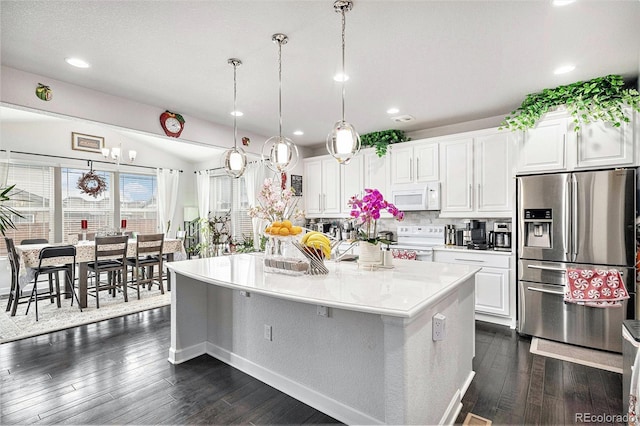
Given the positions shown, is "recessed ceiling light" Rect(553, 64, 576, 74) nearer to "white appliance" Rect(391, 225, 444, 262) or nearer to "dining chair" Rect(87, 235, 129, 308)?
"white appliance" Rect(391, 225, 444, 262)

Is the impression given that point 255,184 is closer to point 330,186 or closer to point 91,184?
point 330,186

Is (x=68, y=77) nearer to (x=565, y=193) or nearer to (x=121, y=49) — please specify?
(x=121, y=49)

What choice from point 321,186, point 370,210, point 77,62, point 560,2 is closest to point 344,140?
point 370,210

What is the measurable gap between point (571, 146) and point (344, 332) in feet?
10.1

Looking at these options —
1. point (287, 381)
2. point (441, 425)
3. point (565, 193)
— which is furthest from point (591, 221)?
point (287, 381)

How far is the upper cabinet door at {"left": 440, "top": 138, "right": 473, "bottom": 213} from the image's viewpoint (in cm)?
414

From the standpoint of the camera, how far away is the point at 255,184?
574cm

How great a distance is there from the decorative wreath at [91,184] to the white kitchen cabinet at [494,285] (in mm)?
6605

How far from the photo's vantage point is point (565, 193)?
320 cm

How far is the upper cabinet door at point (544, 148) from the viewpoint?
3.32m

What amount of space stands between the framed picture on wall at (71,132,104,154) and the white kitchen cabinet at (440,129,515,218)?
20.7ft

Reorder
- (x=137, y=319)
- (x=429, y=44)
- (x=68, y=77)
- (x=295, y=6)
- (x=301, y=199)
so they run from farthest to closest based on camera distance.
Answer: (x=301, y=199) < (x=137, y=319) < (x=68, y=77) < (x=429, y=44) < (x=295, y=6)

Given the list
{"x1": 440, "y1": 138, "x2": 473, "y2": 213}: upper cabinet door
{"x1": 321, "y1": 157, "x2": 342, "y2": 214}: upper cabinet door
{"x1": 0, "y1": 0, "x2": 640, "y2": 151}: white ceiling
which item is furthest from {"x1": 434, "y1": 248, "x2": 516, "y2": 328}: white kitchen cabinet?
{"x1": 321, "y1": 157, "x2": 342, "y2": 214}: upper cabinet door

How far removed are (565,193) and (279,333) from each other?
121 inches
